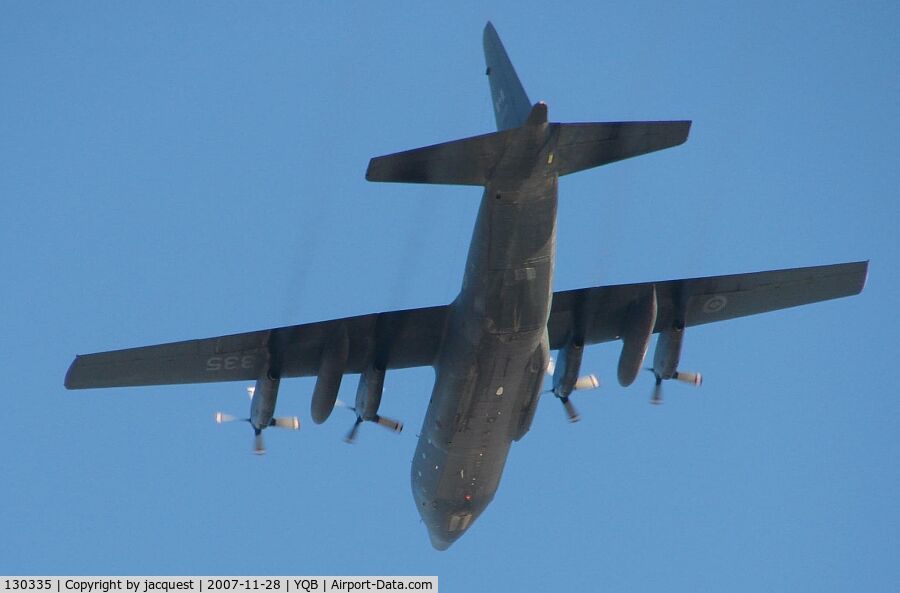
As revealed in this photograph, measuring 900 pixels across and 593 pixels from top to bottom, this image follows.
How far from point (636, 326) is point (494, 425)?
4400mm

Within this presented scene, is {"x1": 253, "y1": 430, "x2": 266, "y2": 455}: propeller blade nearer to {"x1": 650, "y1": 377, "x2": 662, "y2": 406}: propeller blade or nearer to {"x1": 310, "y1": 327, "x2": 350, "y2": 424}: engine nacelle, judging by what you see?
{"x1": 310, "y1": 327, "x2": 350, "y2": 424}: engine nacelle

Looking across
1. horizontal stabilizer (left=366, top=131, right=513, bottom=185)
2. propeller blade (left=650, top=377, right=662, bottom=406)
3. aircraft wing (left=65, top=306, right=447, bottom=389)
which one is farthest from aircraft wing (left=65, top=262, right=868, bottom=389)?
horizontal stabilizer (left=366, top=131, right=513, bottom=185)

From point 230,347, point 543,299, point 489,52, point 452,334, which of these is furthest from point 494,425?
point 489,52

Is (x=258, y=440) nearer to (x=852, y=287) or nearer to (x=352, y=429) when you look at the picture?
(x=352, y=429)

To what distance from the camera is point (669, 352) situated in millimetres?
32219

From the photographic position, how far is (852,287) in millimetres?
32500

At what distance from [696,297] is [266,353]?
11.3 m

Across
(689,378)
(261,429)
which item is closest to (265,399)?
(261,429)

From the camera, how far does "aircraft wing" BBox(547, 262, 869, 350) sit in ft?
103

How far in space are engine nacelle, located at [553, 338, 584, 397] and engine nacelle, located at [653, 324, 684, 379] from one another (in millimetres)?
2172

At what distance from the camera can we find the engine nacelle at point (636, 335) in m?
30.9

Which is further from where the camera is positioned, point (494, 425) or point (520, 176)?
point (494, 425)

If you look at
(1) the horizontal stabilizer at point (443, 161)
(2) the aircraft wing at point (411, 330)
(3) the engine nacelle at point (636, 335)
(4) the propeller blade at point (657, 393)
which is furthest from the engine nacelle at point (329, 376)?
(4) the propeller blade at point (657, 393)
